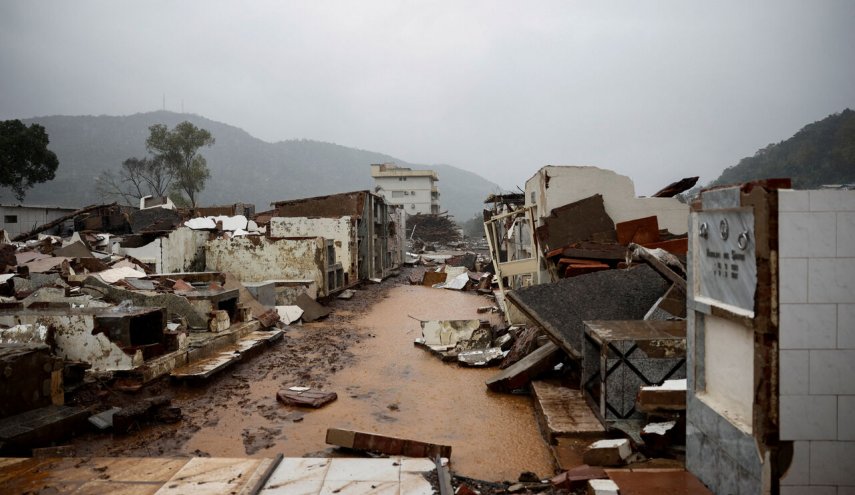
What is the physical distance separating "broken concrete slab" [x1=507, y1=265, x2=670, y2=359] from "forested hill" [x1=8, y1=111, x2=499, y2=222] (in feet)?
275

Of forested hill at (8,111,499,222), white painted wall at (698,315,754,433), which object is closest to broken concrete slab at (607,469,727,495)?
white painted wall at (698,315,754,433)

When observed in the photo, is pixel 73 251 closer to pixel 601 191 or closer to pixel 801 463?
pixel 601 191

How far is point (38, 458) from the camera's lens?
5.25m

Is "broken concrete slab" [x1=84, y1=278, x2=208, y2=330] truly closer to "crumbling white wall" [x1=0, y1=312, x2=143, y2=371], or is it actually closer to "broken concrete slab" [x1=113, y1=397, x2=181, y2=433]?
"crumbling white wall" [x1=0, y1=312, x2=143, y2=371]

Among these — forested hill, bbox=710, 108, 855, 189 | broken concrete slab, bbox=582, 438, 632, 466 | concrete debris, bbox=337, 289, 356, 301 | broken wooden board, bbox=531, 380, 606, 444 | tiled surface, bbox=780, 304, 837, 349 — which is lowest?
concrete debris, bbox=337, 289, 356, 301

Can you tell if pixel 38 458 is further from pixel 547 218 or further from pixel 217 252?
pixel 217 252

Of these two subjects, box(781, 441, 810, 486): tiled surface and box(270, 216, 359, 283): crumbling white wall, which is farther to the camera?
box(270, 216, 359, 283): crumbling white wall

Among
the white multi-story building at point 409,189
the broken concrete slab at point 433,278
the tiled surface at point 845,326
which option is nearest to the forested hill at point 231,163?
the white multi-story building at point 409,189

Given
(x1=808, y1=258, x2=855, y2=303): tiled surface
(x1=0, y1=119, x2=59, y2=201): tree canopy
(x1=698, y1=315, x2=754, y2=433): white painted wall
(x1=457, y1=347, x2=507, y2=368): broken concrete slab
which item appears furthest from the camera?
(x1=0, y1=119, x2=59, y2=201): tree canopy

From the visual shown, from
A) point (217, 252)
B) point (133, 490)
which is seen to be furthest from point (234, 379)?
point (217, 252)

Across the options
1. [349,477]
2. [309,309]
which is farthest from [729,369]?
[309,309]

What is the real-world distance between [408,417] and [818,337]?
5.30 m

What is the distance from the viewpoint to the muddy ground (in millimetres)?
5922

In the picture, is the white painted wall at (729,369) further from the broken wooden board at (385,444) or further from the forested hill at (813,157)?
the forested hill at (813,157)
